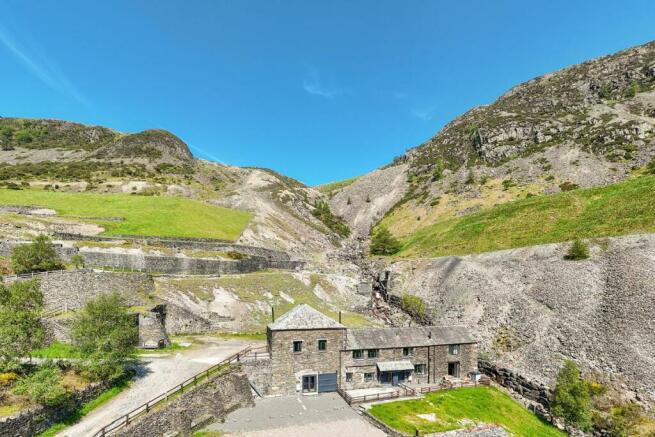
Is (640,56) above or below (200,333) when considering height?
above

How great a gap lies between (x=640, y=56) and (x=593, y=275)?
164 metres

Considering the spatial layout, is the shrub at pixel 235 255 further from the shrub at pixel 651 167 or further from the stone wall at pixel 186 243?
the shrub at pixel 651 167

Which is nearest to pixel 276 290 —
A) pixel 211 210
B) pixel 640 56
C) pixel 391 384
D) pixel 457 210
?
pixel 391 384

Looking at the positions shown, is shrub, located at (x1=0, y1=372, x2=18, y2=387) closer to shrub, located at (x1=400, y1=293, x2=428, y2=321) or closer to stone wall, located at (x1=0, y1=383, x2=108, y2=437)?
stone wall, located at (x1=0, y1=383, x2=108, y2=437)

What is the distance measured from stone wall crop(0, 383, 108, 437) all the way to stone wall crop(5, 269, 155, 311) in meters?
13.7

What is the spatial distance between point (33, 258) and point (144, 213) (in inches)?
1376

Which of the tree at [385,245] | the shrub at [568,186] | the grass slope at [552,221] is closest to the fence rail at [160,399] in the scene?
the grass slope at [552,221]

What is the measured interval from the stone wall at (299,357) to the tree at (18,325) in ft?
60.0

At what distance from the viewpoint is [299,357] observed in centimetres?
3503

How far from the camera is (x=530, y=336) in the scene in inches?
1570

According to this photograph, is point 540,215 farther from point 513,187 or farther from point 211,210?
point 211,210

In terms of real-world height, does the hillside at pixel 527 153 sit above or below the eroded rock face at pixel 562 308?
above

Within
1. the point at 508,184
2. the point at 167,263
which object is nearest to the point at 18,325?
the point at 167,263

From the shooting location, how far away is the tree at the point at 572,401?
2956cm
